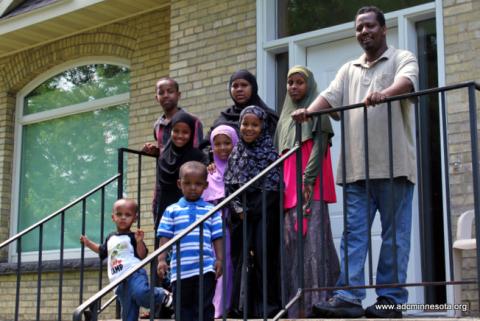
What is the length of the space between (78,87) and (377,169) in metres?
5.49

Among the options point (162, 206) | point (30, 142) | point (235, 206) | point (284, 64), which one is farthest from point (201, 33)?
point (30, 142)

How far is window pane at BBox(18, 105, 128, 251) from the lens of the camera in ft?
30.0

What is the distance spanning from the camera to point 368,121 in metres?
5.02

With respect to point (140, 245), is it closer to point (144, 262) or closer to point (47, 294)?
point (144, 262)

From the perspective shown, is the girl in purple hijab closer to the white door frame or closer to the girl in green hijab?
the girl in green hijab

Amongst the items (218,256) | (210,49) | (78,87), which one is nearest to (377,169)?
(218,256)

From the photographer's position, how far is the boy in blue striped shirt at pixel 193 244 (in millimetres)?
4938

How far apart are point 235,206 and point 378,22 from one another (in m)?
1.46

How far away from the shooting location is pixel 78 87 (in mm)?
9633

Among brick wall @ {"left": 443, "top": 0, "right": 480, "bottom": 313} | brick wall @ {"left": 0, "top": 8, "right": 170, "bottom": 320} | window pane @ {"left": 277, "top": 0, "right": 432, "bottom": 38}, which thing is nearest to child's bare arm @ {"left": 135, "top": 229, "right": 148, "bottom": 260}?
brick wall @ {"left": 443, "top": 0, "right": 480, "bottom": 313}

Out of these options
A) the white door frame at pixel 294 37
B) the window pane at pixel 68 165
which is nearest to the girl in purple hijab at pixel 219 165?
the white door frame at pixel 294 37

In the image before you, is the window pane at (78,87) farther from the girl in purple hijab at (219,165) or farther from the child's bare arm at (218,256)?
the child's bare arm at (218,256)

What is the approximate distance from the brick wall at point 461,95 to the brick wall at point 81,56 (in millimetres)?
3222

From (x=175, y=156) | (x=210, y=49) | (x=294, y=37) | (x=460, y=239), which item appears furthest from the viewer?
(x=210, y=49)
